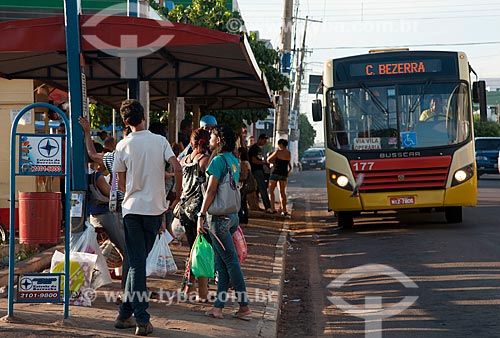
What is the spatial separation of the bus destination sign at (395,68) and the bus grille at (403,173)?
1703 millimetres

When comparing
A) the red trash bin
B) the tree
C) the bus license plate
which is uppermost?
the tree

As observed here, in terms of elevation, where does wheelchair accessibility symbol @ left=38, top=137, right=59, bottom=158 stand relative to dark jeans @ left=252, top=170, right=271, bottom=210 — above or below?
above

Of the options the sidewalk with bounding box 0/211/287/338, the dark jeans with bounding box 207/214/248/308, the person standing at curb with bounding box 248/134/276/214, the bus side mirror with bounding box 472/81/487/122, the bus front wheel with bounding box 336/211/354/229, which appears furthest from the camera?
the person standing at curb with bounding box 248/134/276/214

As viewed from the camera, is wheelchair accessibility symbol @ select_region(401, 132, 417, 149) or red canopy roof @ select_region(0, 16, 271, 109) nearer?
red canopy roof @ select_region(0, 16, 271, 109)

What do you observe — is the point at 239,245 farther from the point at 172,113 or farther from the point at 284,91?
the point at 284,91

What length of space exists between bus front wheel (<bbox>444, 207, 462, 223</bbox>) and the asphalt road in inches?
6.8

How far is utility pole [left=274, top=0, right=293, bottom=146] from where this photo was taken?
28297 mm

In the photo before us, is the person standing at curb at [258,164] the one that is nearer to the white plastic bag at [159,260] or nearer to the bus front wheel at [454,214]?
the bus front wheel at [454,214]

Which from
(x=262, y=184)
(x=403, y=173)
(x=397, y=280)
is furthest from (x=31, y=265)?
(x=262, y=184)

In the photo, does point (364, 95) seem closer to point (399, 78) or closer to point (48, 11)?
point (399, 78)

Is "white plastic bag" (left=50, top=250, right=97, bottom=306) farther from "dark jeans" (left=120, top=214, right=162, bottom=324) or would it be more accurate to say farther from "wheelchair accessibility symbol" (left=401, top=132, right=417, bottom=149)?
"wheelchair accessibility symbol" (left=401, top=132, right=417, bottom=149)

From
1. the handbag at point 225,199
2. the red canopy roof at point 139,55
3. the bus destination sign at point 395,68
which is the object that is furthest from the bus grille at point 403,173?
the handbag at point 225,199

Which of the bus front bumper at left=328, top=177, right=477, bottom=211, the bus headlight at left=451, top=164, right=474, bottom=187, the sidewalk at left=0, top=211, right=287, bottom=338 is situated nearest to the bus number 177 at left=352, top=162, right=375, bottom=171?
the bus front bumper at left=328, top=177, right=477, bottom=211

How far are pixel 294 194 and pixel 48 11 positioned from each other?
11.6m
